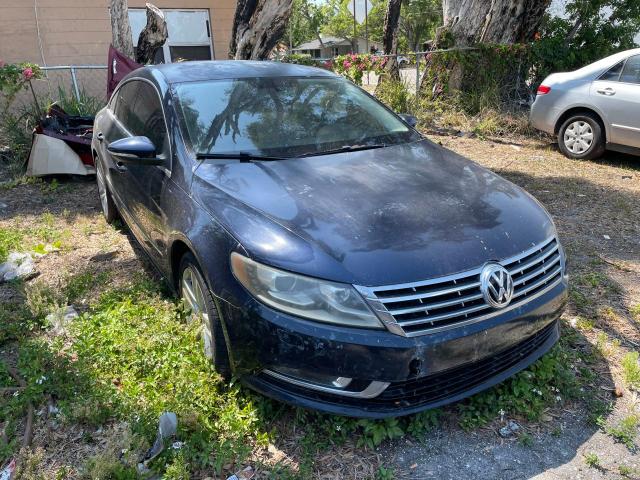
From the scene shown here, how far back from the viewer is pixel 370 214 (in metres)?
2.49

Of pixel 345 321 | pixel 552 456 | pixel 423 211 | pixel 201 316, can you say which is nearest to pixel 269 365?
pixel 345 321

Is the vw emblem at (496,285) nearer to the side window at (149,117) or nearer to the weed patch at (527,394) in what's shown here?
the weed patch at (527,394)

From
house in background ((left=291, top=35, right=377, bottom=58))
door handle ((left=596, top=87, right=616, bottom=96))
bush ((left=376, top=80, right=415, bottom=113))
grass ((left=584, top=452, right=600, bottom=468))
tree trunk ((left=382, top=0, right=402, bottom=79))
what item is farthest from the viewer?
house in background ((left=291, top=35, right=377, bottom=58))

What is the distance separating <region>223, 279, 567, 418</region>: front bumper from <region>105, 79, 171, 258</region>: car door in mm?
1144

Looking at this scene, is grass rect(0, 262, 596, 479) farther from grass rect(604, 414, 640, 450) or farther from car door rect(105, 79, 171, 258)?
car door rect(105, 79, 171, 258)

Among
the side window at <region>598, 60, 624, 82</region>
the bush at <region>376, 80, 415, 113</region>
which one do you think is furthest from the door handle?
the bush at <region>376, 80, 415, 113</region>

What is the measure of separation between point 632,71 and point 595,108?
23.4 inches

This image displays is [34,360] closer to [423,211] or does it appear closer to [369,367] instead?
[369,367]

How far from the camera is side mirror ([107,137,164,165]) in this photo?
3094 millimetres

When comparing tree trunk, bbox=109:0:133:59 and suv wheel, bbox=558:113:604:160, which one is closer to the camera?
suv wheel, bbox=558:113:604:160

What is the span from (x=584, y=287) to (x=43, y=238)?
15.5 ft

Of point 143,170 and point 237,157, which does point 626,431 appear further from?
point 143,170

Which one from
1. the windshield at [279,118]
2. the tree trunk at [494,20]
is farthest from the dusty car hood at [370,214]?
the tree trunk at [494,20]

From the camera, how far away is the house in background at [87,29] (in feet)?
35.3
